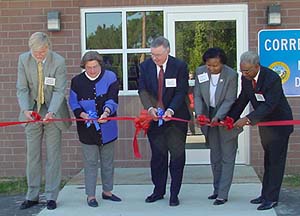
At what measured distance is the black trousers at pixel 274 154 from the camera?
20.8 ft

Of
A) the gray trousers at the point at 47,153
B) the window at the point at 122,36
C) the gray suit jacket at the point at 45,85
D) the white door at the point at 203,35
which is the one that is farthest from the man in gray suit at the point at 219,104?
the window at the point at 122,36

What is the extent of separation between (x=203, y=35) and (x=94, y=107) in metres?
2.78

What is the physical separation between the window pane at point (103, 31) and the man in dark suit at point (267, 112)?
109 inches

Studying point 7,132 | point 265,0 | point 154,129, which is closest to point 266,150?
point 154,129

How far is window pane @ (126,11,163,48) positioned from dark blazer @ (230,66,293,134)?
261 centimetres

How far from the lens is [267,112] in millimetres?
6203

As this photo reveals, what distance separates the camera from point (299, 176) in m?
8.49

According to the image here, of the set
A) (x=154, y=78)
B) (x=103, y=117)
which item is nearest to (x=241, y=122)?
(x=154, y=78)

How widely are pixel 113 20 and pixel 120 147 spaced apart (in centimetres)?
183

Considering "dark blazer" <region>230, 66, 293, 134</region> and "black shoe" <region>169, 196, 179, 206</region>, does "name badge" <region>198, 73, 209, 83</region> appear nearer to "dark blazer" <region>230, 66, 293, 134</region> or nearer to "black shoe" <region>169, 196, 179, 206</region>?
"dark blazer" <region>230, 66, 293, 134</region>

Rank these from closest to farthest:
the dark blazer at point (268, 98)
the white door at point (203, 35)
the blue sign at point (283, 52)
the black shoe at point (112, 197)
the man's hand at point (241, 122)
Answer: the dark blazer at point (268, 98)
the man's hand at point (241, 122)
the black shoe at point (112, 197)
the blue sign at point (283, 52)
the white door at point (203, 35)

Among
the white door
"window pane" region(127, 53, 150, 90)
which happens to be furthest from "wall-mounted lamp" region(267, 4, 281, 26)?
"window pane" region(127, 53, 150, 90)

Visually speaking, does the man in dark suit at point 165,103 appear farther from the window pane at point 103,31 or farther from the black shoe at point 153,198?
the window pane at point 103,31

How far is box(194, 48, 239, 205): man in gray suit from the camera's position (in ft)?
21.2
